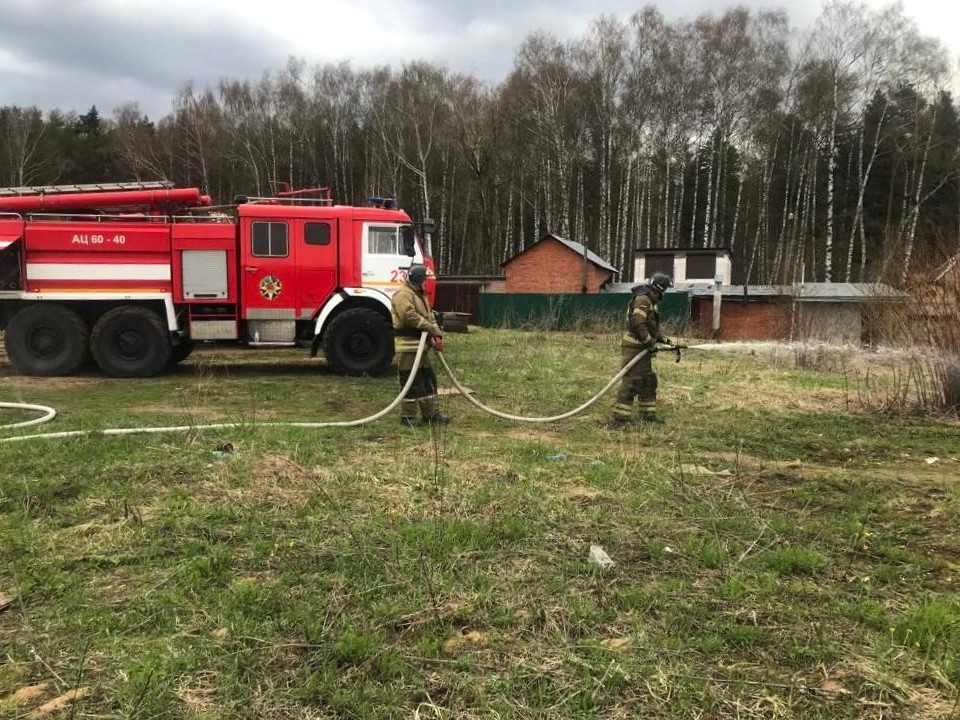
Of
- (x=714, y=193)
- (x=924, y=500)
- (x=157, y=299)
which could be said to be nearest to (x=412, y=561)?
(x=924, y=500)

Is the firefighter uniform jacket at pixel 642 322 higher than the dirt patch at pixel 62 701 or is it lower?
higher

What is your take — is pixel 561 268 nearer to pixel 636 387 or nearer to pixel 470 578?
pixel 636 387

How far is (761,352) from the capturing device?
18703 mm

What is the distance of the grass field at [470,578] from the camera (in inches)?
101

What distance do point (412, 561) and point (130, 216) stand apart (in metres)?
9.70

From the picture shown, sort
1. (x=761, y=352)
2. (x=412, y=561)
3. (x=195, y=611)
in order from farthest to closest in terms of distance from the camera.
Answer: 1. (x=761, y=352)
2. (x=412, y=561)
3. (x=195, y=611)

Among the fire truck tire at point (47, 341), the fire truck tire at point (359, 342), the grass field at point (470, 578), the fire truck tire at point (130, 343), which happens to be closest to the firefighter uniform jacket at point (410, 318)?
the grass field at point (470, 578)

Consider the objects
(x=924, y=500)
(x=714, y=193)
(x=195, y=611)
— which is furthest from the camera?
(x=714, y=193)

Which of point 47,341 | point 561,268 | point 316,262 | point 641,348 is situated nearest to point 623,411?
point 641,348

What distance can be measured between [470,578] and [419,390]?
406 centimetres

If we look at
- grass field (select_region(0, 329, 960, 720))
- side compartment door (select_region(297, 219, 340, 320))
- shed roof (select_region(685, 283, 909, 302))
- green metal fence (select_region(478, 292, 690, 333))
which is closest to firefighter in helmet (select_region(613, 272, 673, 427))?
grass field (select_region(0, 329, 960, 720))

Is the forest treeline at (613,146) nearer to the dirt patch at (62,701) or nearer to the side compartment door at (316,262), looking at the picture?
the side compartment door at (316,262)

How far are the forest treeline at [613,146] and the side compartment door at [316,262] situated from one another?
28.0 m

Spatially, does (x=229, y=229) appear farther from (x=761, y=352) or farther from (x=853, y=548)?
(x=761, y=352)
